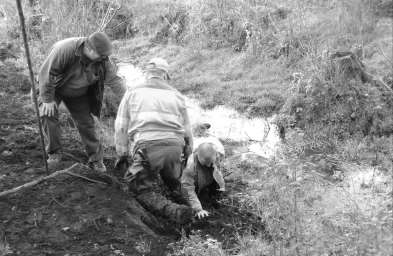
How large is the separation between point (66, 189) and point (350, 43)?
678 cm

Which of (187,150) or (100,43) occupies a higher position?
(100,43)

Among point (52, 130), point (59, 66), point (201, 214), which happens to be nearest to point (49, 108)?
point (52, 130)

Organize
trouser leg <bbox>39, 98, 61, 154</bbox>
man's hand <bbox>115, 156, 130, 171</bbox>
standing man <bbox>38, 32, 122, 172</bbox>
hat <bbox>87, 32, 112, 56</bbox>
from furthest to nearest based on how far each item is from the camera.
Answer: man's hand <bbox>115, 156, 130, 171</bbox> < trouser leg <bbox>39, 98, 61, 154</bbox> < standing man <bbox>38, 32, 122, 172</bbox> < hat <bbox>87, 32, 112, 56</bbox>

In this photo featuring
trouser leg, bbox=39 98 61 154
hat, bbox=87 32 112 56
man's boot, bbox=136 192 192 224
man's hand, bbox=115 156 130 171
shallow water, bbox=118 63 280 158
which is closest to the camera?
man's boot, bbox=136 192 192 224

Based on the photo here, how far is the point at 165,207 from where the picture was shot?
16.4 feet

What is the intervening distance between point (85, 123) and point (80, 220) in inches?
60.9

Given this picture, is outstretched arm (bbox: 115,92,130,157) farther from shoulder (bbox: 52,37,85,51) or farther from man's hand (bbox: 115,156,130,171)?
shoulder (bbox: 52,37,85,51)

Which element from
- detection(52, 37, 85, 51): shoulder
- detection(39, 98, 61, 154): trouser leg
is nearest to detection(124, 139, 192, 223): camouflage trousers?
detection(39, 98, 61, 154): trouser leg

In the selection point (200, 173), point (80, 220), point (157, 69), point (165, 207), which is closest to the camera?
point (80, 220)

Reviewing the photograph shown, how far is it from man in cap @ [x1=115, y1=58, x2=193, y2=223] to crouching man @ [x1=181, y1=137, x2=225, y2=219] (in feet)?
0.61

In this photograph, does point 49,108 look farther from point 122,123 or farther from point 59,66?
point 122,123

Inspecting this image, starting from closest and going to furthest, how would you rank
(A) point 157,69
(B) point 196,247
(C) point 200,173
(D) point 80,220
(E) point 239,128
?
1. (B) point 196,247
2. (D) point 80,220
3. (A) point 157,69
4. (C) point 200,173
5. (E) point 239,128

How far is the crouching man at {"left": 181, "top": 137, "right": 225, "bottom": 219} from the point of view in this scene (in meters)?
5.07

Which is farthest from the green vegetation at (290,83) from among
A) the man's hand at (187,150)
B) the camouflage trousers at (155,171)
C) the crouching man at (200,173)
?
the man's hand at (187,150)
